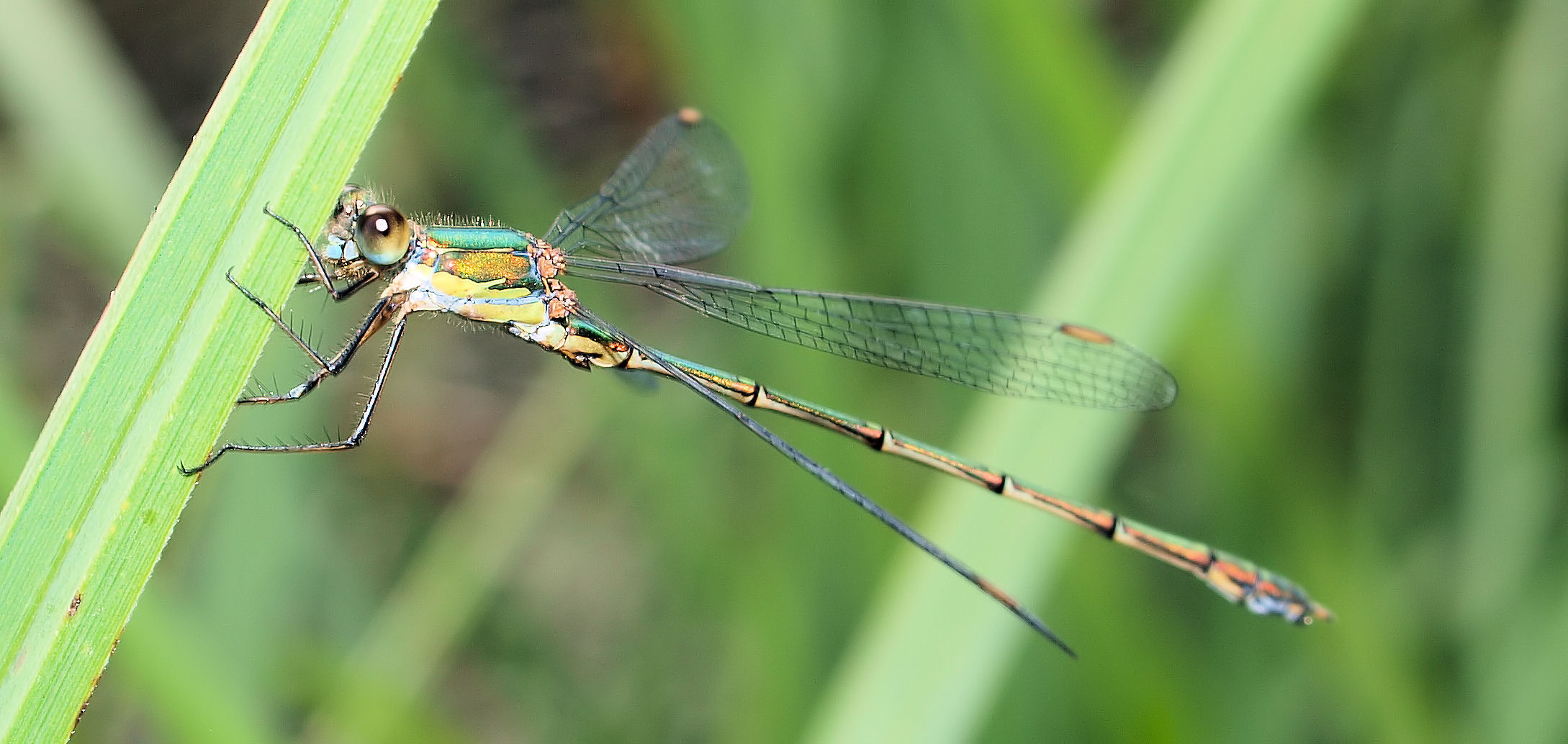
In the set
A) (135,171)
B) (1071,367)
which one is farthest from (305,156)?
(135,171)

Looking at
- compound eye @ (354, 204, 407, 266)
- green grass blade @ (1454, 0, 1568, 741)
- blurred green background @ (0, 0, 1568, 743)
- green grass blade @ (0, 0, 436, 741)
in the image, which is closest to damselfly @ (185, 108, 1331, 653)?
compound eye @ (354, 204, 407, 266)

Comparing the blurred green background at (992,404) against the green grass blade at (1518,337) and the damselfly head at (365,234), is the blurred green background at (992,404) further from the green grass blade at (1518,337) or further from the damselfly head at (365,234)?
the damselfly head at (365,234)

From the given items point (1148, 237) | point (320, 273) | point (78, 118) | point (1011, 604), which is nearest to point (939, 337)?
point (1148, 237)

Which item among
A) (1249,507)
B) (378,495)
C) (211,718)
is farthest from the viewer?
(378,495)

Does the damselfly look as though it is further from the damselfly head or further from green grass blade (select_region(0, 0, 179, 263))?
green grass blade (select_region(0, 0, 179, 263))

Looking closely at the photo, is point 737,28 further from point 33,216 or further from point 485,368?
point 485,368

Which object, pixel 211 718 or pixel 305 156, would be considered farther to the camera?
pixel 211 718
